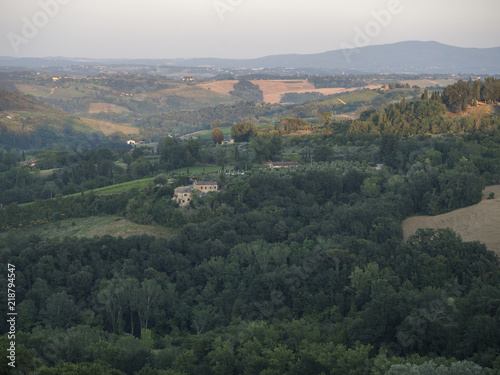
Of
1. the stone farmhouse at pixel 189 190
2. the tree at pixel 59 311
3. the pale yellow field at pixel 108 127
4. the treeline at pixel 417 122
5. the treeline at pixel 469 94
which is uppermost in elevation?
the treeline at pixel 469 94

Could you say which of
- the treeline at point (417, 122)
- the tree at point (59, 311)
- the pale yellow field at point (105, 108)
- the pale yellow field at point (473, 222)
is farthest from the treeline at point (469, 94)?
the pale yellow field at point (105, 108)

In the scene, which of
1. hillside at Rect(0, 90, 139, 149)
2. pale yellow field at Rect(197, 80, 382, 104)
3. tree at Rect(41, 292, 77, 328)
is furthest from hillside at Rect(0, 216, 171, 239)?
pale yellow field at Rect(197, 80, 382, 104)

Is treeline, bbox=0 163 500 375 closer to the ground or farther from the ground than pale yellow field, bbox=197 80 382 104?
closer to the ground

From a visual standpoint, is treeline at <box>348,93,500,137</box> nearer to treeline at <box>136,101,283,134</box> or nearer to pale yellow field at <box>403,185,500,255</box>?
pale yellow field at <box>403,185,500,255</box>

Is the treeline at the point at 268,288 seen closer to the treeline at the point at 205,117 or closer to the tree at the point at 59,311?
the tree at the point at 59,311

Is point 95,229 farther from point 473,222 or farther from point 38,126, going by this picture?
point 38,126

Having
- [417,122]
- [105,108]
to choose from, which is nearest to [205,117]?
[105,108]
